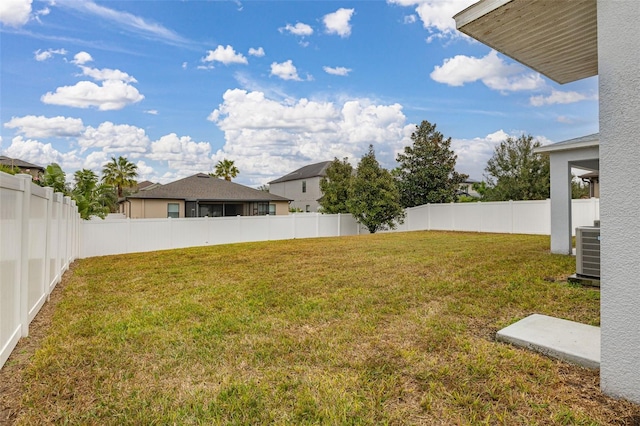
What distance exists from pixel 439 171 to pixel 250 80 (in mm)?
14089

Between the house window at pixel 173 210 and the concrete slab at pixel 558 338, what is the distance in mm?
23642

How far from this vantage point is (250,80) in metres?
18.5

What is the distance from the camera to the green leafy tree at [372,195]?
826 inches

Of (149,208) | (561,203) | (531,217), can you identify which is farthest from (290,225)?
(561,203)

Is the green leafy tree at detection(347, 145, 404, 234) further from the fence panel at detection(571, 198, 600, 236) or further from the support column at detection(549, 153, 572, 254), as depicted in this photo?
the support column at detection(549, 153, 572, 254)

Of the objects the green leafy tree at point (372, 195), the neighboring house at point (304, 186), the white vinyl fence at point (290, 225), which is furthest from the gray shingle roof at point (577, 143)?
the neighboring house at point (304, 186)

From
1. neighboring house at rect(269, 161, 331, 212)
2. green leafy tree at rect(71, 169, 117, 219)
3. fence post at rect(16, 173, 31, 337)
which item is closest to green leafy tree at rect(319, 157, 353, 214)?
neighboring house at rect(269, 161, 331, 212)

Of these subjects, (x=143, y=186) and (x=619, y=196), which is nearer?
(x=619, y=196)

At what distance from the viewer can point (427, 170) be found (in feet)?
80.2

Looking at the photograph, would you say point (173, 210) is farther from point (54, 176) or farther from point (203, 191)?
point (54, 176)

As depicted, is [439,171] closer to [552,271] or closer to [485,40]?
[552,271]

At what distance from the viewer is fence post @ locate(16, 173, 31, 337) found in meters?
3.68

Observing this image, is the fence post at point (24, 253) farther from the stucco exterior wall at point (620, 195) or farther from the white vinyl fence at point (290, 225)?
the white vinyl fence at point (290, 225)

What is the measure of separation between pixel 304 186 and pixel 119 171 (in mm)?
19120
